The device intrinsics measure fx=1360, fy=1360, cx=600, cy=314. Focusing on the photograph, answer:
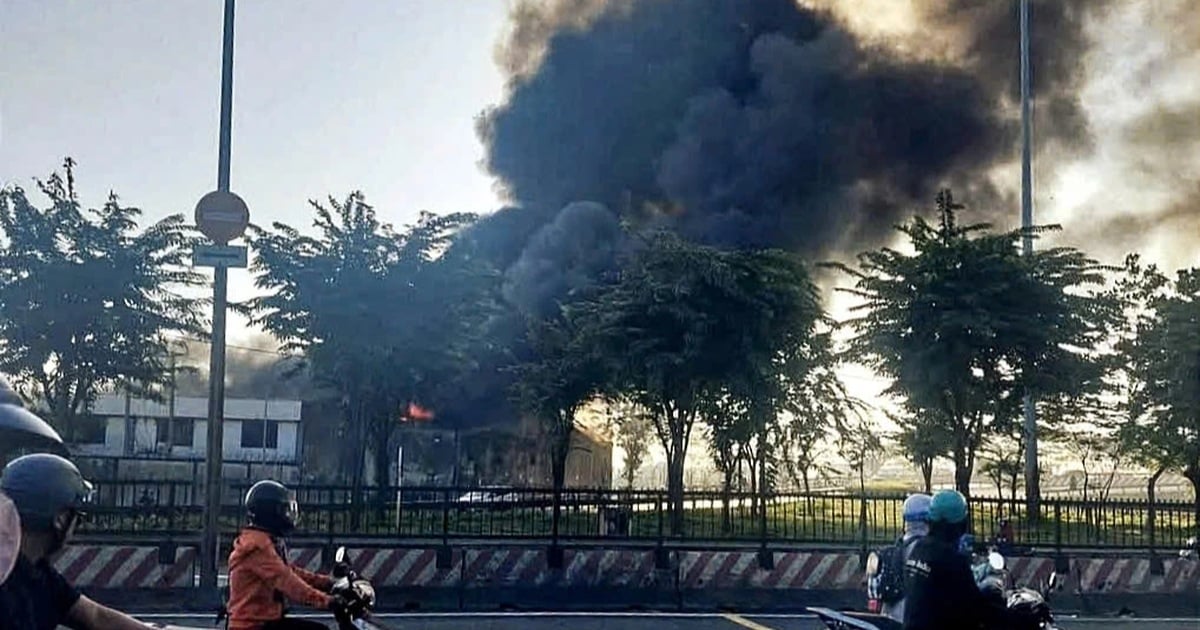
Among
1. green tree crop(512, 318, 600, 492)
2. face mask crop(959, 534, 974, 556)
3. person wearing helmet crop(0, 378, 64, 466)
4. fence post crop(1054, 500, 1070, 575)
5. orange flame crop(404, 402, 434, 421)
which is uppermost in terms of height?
green tree crop(512, 318, 600, 492)

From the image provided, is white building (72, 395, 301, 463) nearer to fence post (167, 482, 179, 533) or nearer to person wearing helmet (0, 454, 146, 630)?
fence post (167, 482, 179, 533)

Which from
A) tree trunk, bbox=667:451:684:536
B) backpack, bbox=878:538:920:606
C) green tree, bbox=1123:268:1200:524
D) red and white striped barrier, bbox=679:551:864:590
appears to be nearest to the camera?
backpack, bbox=878:538:920:606

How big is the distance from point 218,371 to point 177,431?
3644 centimetres

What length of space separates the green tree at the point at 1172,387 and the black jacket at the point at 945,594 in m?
17.8

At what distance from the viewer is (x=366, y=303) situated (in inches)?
904

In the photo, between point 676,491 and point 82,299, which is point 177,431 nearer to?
point 82,299

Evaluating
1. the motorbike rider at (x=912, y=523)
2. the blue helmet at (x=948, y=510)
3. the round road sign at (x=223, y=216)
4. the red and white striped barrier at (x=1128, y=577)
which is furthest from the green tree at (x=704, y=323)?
the blue helmet at (x=948, y=510)

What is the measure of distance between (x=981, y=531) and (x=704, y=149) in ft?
67.8

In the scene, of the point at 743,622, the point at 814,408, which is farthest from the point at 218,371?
the point at 814,408

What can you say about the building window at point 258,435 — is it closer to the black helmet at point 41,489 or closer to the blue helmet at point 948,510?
the blue helmet at point 948,510

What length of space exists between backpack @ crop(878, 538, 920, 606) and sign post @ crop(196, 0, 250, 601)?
7419 millimetres

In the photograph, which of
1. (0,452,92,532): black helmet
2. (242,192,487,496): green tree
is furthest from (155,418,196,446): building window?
(0,452,92,532): black helmet

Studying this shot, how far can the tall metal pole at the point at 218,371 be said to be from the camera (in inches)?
508

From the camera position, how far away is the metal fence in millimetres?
15406
